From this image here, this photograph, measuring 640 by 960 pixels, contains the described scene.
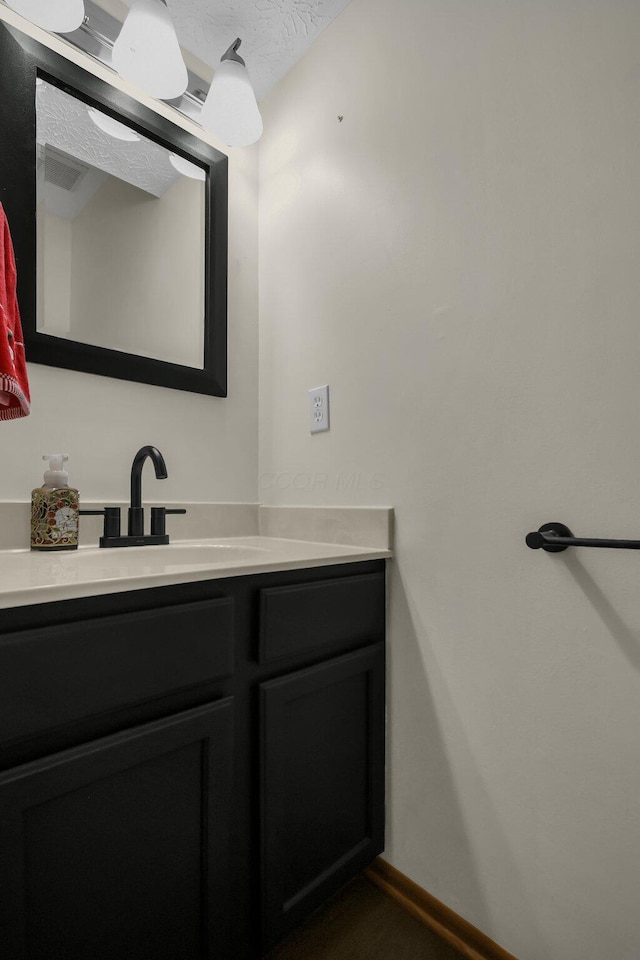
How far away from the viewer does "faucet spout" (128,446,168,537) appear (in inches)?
45.4

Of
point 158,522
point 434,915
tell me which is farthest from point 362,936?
point 158,522

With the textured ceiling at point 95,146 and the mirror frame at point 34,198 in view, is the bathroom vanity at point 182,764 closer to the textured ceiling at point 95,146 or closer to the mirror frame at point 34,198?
the mirror frame at point 34,198

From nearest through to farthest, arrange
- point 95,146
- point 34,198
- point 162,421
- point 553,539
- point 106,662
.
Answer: point 106,662 < point 553,539 < point 34,198 < point 95,146 < point 162,421

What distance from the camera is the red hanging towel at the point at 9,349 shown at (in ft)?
2.80

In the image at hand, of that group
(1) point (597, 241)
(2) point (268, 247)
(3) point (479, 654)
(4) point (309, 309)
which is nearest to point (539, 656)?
(3) point (479, 654)

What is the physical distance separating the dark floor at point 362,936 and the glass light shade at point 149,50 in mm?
1924

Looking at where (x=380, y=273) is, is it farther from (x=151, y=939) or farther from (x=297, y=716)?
(x=151, y=939)

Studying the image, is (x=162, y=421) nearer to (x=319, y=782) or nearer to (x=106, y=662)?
(x=106, y=662)

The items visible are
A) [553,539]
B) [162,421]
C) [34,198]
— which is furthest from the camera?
[162,421]

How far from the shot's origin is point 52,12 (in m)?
1.05

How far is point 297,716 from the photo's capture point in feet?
3.07

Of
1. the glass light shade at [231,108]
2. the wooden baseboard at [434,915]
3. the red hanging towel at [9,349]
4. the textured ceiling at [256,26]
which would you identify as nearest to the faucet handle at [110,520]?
the red hanging towel at [9,349]

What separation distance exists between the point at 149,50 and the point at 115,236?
43 centimetres

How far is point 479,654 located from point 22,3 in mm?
1630
